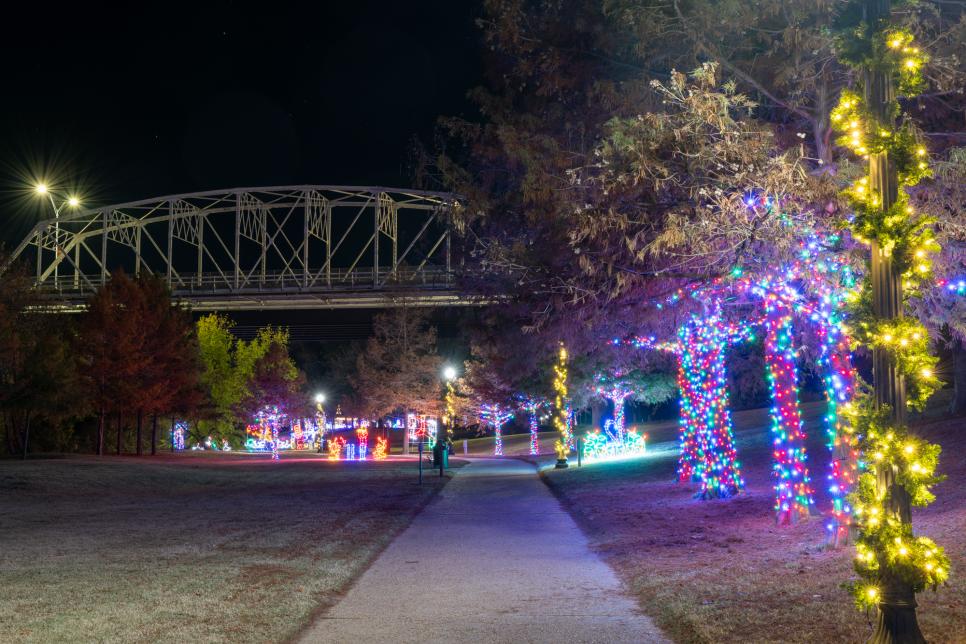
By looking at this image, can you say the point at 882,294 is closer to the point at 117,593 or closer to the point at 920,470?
the point at 920,470

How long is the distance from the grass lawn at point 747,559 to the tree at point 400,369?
33987 millimetres

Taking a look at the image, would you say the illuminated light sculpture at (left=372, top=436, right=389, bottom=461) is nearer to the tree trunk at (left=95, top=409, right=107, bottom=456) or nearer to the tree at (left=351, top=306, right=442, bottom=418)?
the tree at (left=351, top=306, right=442, bottom=418)

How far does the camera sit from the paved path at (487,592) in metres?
7.64

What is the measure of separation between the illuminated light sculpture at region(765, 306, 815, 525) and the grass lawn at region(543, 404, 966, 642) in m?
0.36

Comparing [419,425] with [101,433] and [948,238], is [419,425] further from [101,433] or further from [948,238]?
[948,238]

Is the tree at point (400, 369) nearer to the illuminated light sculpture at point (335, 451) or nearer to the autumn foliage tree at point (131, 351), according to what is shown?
the illuminated light sculpture at point (335, 451)

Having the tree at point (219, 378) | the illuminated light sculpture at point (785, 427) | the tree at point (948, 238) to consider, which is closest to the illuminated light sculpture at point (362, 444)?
the tree at point (219, 378)

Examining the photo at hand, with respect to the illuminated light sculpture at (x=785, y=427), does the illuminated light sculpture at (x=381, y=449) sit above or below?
below

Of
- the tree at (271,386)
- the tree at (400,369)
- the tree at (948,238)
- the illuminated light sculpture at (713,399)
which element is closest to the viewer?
the tree at (948,238)

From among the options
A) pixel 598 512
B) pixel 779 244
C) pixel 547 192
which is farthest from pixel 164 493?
pixel 779 244

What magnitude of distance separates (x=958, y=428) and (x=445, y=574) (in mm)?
15173

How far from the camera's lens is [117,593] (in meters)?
9.05

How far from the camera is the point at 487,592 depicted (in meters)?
9.50

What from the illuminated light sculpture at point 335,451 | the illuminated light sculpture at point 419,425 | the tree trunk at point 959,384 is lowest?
the illuminated light sculpture at point 335,451
